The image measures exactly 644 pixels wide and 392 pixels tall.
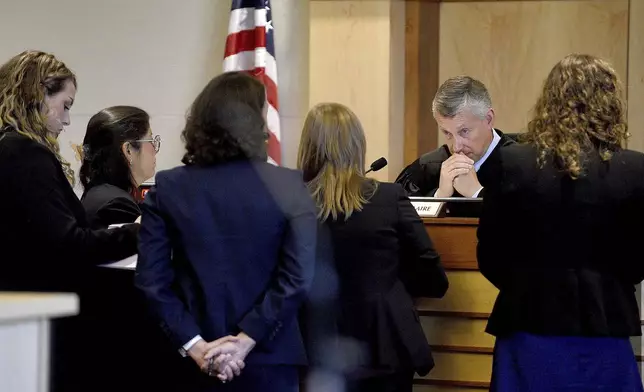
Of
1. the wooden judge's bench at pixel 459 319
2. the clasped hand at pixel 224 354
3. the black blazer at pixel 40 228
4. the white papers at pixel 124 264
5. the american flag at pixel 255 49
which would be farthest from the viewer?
the american flag at pixel 255 49

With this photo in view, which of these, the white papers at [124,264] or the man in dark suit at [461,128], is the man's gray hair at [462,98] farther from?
the white papers at [124,264]

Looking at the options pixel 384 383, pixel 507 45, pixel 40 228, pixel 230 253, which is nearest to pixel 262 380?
pixel 230 253

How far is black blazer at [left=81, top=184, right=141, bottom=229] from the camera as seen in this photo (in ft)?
11.5

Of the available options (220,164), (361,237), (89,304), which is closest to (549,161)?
(361,237)

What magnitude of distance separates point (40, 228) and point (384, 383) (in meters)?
1.13

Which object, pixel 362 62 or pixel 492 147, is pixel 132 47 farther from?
pixel 492 147

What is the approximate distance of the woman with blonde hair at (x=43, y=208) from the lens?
10.0 ft

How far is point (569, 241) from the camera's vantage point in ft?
9.78

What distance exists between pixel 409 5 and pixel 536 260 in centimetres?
386

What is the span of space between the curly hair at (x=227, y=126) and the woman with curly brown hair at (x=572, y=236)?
688 mm

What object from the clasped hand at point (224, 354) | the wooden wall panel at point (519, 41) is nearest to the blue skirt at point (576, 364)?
the clasped hand at point (224, 354)

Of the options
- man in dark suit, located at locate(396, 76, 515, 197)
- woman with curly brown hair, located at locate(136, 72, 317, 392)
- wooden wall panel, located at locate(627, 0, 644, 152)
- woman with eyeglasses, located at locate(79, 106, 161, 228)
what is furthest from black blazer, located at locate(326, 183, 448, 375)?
wooden wall panel, located at locate(627, 0, 644, 152)

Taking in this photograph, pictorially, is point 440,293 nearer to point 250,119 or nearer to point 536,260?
point 536,260

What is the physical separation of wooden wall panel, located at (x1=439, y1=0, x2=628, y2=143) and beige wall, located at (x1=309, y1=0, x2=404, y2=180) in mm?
654
